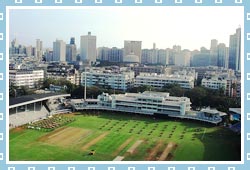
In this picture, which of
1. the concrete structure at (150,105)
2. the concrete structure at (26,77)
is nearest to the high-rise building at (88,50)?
the concrete structure at (26,77)

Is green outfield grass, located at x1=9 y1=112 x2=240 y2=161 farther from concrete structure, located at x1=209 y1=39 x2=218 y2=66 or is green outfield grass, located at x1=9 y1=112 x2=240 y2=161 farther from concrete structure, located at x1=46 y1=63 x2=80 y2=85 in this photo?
concrete structure, located at x1=209 y1=39 x2=218 y2=66

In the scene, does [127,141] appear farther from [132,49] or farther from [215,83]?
[132,49]

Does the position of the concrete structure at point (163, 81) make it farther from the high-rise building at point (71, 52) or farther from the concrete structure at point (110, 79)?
the high-rise building at point (71, 52)

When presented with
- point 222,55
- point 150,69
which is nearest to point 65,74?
point 150,69
